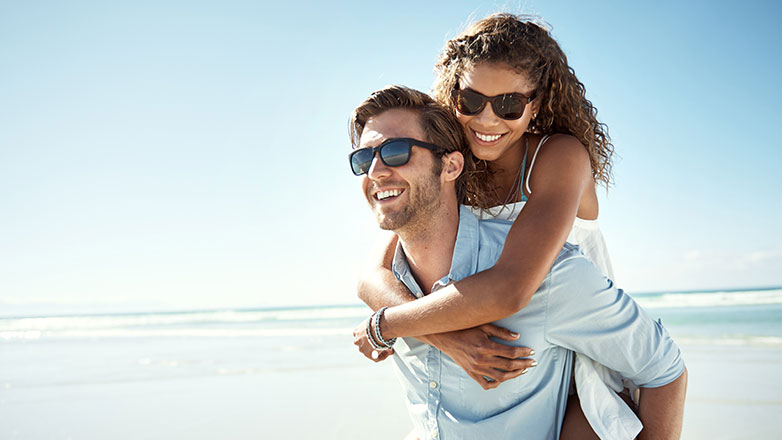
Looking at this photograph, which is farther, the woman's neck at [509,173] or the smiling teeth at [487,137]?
the woman's neck at [509,173]

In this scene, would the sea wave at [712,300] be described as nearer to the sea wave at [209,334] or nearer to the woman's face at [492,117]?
the sea wave at [209,334]

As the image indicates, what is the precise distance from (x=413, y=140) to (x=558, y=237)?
0.77 metres

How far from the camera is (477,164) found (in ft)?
10.00

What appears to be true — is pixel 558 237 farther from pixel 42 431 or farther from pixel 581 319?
pixel 42 431

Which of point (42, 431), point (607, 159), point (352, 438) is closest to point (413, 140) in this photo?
point (607, 159)

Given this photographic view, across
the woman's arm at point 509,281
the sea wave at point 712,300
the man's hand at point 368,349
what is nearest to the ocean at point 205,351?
the sea wave at point 712,300

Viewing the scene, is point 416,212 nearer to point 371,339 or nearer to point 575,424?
point 371,339

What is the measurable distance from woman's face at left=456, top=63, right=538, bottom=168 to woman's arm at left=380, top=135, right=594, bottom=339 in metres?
0.39

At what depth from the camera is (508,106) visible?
278 centimetres

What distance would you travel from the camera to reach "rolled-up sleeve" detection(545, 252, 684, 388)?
2062mm

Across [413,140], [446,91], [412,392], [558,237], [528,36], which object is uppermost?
[528,36]

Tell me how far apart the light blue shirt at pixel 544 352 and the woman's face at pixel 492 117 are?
49 cm

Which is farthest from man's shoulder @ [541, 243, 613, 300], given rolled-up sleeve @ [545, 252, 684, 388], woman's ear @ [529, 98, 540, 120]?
woman's ear @ [529, 98, 540, 120]

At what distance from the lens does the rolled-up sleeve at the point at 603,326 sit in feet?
6.77
